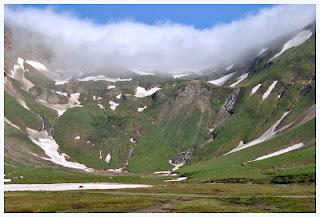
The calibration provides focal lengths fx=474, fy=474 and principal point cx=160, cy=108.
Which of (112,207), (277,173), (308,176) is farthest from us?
(277,173)

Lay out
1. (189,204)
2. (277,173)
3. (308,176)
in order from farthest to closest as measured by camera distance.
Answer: (277,173) < (308,176) < (189,204)

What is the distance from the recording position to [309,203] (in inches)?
4141

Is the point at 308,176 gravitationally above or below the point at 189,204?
above

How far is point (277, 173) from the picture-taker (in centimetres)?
19562

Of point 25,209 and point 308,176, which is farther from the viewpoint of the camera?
point 308,176

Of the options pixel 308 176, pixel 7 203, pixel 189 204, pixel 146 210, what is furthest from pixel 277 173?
pixel 7 203

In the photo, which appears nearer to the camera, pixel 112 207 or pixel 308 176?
pixel 112 207
